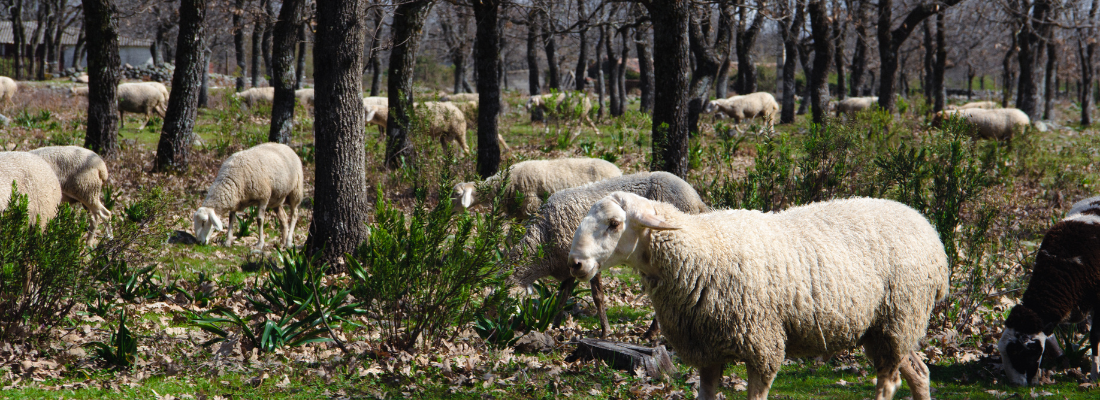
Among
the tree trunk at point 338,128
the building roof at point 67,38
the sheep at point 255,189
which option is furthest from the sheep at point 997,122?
the building roof at point 67,38

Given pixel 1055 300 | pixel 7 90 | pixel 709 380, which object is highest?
pixel 7 90

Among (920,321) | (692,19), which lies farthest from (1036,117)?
(920,321)

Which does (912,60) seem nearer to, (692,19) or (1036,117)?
(1036,117)

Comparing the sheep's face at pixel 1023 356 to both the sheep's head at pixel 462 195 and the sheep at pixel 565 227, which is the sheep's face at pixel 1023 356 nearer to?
the sheep at pixel 565 227

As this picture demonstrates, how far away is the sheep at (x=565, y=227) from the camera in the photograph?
6351 millimetres

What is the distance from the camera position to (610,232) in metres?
3.86

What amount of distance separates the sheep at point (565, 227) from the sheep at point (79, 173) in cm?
616

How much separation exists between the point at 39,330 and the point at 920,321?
19.5ft

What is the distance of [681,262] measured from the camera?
3996 millimetres

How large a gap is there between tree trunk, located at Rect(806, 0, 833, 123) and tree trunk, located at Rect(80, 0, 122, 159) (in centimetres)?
1503

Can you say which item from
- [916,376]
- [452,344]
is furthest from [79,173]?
[916,376]

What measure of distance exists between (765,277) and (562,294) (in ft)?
7.64

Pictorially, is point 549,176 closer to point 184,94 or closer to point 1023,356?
point 1023,356

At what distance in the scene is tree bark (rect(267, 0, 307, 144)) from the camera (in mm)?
13164
